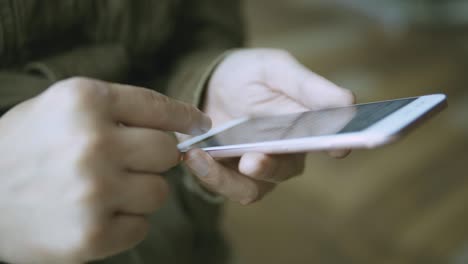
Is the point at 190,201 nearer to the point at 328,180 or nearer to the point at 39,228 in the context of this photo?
the point at 39,228

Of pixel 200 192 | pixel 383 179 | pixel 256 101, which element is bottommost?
pixel 383 179

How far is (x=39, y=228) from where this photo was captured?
0.34m

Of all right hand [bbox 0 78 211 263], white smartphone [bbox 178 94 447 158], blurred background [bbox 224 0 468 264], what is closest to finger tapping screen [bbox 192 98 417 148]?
white smartphone [bbox 178 94 447 158]

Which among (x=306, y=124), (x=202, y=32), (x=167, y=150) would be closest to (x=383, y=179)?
(x=202, y=32)

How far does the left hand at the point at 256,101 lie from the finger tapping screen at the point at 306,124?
2 centimetres

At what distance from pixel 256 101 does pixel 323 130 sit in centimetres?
16

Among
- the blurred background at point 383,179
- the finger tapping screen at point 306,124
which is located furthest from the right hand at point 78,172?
the blurred background at point 383,179

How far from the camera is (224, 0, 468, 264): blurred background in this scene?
1040 mm

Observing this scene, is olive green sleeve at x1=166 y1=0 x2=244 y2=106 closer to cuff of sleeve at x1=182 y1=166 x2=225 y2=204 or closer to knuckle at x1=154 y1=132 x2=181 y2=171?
cuff of sleeve at x1=182 y1=166 x2=225 y2=204

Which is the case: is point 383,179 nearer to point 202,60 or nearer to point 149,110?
point 202,60

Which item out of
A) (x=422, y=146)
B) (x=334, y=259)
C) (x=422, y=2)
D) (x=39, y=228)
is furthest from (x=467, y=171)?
(x=39, y=228)

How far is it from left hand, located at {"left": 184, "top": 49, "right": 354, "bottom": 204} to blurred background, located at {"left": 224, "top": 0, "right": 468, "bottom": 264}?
1.75 ft

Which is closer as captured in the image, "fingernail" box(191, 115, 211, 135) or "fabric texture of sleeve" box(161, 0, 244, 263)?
"fingernail" box(191, 115, 211, 135)

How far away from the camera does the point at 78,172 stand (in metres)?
0.32
